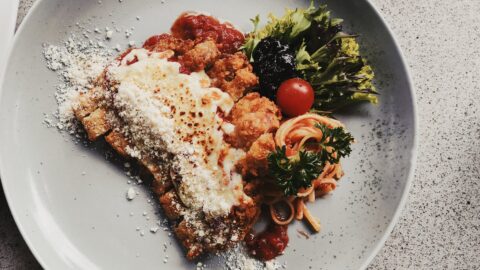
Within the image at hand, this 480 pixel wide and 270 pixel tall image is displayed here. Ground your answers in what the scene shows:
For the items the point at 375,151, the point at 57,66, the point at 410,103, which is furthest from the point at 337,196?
the point at 57,66

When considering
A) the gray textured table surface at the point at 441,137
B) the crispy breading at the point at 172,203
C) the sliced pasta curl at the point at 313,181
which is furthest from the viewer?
the gray textured table surface at the point at 441,137

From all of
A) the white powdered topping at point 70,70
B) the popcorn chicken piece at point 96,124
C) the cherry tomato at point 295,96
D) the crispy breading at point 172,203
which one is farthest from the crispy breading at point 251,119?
the white powdered topping at point 70,70

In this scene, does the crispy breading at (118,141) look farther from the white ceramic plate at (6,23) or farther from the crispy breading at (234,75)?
the white ceramic plate at (6,23)

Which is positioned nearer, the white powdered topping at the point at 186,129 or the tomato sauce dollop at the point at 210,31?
the white powdered topping at the point at 186,129

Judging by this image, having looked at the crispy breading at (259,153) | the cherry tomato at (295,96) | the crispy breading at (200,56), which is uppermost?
the crispy breading at (200,56)

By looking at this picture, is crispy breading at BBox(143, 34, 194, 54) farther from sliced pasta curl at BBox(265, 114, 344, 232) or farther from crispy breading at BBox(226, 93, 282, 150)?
sliced pasta curl at BBox(265, 114, 344, 232)

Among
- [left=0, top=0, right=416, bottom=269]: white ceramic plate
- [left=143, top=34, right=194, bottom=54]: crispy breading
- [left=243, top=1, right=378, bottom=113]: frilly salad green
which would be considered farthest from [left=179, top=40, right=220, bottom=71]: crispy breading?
[left=0, top=0, right=416, bottom=269]: white ceramic plate

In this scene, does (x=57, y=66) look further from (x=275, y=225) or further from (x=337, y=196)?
(x=337, y=196)
